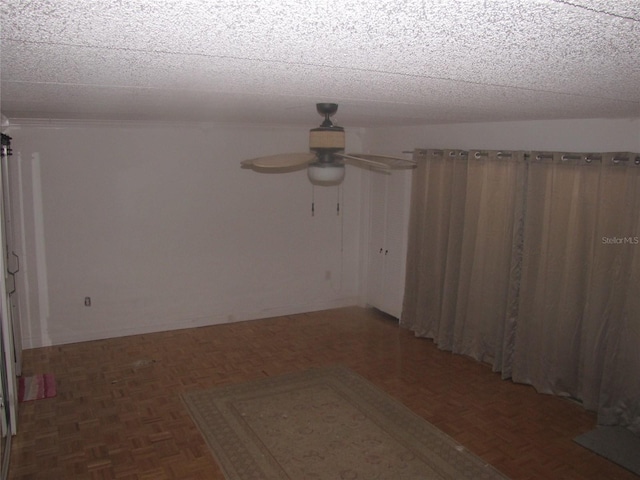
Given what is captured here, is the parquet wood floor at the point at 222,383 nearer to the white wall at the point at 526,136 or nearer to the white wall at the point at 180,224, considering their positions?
the white wall at the point at 180,224

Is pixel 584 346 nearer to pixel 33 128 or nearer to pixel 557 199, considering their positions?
pixel 557 199

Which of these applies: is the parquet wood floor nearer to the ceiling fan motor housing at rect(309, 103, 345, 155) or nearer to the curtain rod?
the curtain rod

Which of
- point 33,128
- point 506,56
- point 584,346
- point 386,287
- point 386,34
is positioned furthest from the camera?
point 386,287

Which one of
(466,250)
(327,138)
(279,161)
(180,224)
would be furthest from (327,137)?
(180,224)

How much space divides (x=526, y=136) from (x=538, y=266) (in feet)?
3.77

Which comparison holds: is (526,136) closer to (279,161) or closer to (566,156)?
(566,156)

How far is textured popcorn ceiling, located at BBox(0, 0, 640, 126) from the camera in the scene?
104 centimetres

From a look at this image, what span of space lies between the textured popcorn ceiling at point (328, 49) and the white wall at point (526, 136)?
1.44 meters

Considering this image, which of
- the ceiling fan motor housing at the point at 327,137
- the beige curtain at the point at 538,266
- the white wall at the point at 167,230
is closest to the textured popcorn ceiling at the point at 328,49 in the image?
the ceiling fan motor housing at the point at 327,137

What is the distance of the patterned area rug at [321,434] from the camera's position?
3.38m

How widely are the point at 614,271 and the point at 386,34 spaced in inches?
134

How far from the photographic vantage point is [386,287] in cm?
662

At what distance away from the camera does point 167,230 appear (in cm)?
591

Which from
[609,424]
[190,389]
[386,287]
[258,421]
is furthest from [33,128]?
[609,424]
